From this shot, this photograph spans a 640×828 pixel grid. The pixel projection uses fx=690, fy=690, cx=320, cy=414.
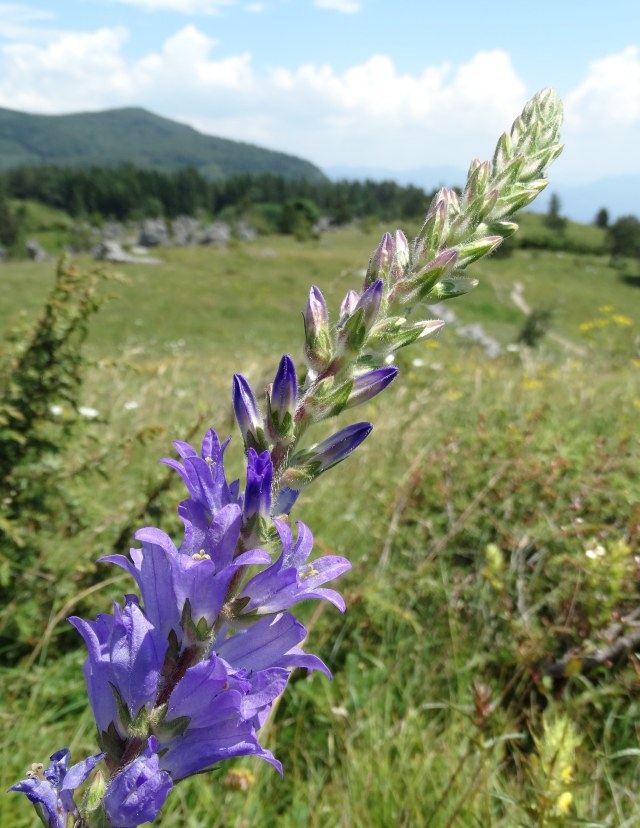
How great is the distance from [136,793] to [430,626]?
A: 3321mm

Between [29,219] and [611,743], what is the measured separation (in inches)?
5727

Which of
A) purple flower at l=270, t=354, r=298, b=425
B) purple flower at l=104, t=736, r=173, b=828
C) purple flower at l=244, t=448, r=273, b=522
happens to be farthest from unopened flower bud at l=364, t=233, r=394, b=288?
purple flower at l=104, t=736, r=173, b=828

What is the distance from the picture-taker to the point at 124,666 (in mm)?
1254

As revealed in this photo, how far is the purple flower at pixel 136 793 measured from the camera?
44.8 inches

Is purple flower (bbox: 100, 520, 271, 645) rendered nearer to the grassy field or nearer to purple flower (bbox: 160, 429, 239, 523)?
purple flower (bbox: 160, 429, 239, 523)

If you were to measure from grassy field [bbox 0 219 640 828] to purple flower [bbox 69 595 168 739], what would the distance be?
4.49 ft

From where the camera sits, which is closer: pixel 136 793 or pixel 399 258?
pixel 136 793

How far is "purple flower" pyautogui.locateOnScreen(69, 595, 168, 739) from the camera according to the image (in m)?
1.23

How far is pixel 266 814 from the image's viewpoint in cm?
311

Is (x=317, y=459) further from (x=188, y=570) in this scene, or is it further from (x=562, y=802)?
(x=562, y=802)

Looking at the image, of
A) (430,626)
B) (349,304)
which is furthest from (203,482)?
(430,626)

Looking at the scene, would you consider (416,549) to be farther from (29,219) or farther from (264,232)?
(29,219)

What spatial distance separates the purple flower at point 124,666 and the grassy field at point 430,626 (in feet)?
4.49

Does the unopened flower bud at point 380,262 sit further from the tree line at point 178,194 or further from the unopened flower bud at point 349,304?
the tree line at point 178,194
